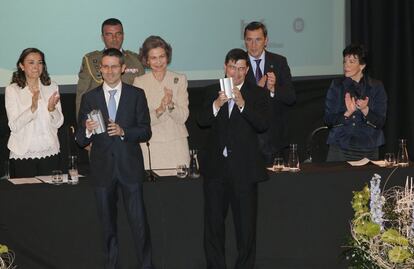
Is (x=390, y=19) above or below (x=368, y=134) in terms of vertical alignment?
above

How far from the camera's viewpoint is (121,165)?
5121 mm

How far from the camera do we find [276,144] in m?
6.07

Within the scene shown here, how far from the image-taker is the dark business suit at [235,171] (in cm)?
518

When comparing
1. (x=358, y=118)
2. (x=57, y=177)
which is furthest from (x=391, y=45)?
(x=57, y=177)

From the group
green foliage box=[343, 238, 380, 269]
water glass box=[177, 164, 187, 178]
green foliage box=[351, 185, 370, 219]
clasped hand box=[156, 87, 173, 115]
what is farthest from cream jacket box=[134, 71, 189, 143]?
green foliage box=[343, 238, 380, 269]

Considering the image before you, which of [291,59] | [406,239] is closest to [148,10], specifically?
[291,59]

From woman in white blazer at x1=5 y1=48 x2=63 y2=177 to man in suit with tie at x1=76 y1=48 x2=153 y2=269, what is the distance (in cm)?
43

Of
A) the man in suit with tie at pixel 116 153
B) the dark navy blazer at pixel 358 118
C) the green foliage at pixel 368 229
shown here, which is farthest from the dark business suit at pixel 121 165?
the green foliage at pixel 368 229

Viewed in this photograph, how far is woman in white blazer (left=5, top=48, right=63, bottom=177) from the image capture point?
214 inches

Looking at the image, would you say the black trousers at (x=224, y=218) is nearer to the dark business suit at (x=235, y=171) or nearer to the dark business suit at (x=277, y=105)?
the dark business suit at (x=235, y=171)

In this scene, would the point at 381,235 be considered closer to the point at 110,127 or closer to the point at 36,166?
the point at 110,127

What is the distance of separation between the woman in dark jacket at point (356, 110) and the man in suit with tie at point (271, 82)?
15.2 inches

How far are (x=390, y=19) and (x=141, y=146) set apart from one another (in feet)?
11.6

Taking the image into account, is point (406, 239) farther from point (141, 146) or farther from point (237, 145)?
point (141, 146)
